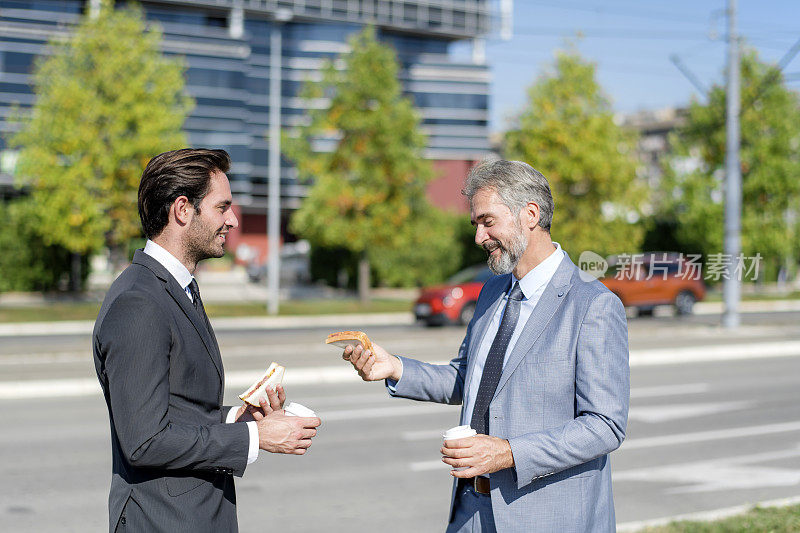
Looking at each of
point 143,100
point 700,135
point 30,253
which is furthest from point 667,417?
point 30,253

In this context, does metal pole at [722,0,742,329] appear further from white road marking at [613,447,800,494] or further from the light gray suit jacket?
the light gray suit jacket

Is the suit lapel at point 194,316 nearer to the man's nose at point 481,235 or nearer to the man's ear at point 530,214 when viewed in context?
the man's nose at point 481,235

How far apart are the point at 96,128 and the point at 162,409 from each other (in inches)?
943

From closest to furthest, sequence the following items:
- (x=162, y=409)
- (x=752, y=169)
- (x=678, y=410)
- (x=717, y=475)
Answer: (x=162, y=409) → (x=717, y=475) → (x=678, y=410) → (x=752, y=169)

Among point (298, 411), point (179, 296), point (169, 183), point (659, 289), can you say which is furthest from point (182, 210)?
point (659, 289)

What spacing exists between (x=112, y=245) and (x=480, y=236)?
24.9 m

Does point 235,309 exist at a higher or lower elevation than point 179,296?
lower

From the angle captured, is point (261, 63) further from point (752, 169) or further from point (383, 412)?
point (383, 412)

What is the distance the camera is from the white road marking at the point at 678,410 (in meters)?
9.80

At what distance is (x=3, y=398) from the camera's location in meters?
10.7

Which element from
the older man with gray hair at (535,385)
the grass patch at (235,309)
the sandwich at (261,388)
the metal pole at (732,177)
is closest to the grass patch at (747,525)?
the older man with gray hair at (535,385)

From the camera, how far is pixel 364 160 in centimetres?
2703

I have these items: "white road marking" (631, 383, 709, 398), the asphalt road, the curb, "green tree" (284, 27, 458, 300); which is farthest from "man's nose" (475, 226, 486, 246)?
"green tree" (284, 27, 458, 300)

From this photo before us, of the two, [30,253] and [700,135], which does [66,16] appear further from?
[700,135]
